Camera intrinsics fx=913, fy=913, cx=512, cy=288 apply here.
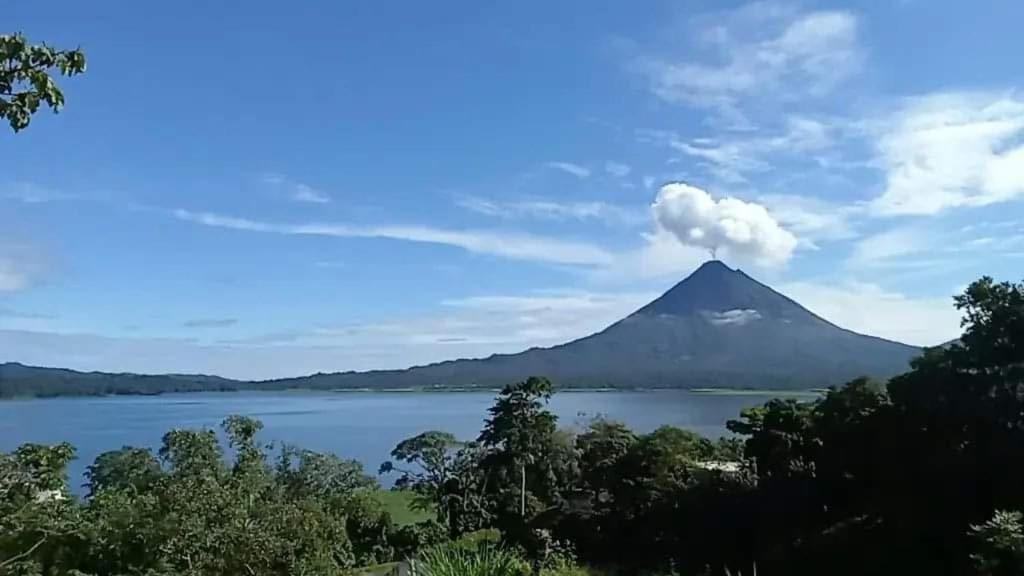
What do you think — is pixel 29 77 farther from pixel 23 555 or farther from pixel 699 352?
pixel 699 352

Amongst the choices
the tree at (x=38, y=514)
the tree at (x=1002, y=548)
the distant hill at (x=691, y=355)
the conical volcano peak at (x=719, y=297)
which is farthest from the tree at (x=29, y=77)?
the conical volcano peak at (x=719, y=297)

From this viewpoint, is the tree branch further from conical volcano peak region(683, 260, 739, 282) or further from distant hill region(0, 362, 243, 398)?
conical volcano peak region(683, 260, 739, 282)

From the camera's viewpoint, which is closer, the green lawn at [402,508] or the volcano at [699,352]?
the green lawn at [402,508]

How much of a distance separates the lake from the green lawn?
4.77 metres

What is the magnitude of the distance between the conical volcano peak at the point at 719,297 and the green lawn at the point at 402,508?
7392 centimetres

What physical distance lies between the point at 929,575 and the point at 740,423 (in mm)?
6342

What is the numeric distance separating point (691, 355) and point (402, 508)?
6900 centimetres

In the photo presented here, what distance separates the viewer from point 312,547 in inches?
402

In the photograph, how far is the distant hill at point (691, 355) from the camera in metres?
77.0

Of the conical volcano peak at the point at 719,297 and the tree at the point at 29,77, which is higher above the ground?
the conical volcano peak at the point at 719,297

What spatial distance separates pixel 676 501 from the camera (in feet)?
52.2

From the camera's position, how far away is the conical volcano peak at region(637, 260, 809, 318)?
94.4 meters

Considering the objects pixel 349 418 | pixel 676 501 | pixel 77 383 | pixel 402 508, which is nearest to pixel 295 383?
pixel 349 418

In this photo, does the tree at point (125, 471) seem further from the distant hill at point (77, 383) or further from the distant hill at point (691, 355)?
the distant hill at point (691, 355)
